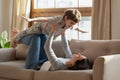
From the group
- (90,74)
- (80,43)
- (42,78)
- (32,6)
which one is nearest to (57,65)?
(42,78)

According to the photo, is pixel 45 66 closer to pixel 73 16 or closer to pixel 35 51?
pixel 35 51

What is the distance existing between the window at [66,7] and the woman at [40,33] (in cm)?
127

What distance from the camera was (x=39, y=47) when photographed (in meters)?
3.25

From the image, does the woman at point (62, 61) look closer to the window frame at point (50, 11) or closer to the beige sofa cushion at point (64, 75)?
the beige sofa cushion at point (64, 75)

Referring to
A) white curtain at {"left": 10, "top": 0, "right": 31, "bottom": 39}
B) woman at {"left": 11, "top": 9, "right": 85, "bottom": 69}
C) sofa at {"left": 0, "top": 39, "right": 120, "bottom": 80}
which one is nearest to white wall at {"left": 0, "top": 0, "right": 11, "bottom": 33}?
white curtain at {"left": 10, "top": 0, "right": 31, "bottom": 39}

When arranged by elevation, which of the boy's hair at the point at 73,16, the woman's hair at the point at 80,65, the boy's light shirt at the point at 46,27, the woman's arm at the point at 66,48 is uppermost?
the boy's hair at the point at 73,16

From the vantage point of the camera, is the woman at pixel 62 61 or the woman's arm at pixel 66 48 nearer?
the woman at pixel 62 61

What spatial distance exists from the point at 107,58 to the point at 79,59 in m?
0.43

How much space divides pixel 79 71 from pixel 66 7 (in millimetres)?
2177

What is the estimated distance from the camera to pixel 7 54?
3.65m

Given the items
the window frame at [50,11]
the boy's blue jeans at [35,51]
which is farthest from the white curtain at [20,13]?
the boy's blue jeans at [35,51]

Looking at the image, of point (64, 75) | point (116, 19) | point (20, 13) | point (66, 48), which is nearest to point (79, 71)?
point (64, 75)

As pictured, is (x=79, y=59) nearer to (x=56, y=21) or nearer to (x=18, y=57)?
(x=56, y=21)

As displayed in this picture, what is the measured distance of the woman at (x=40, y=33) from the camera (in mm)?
2832
